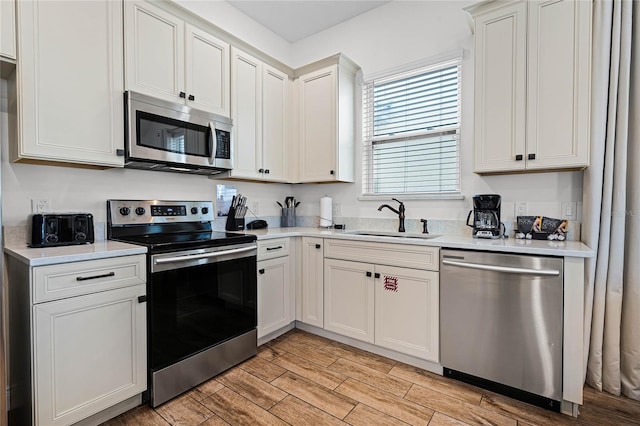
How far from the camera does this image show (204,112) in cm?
247

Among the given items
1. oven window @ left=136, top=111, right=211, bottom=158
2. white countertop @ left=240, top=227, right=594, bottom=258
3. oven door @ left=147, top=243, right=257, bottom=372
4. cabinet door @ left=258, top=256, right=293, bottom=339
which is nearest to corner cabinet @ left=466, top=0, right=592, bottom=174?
white countertop @ left=240, top=227, right=594, bottom=258

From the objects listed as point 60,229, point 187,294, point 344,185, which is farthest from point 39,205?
point 344,185

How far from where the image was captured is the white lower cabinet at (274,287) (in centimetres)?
256

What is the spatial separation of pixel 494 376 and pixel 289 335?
1.64 metres

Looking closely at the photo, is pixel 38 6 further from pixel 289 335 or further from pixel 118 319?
pixel 289 335

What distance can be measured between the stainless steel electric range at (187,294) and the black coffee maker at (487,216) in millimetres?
1710

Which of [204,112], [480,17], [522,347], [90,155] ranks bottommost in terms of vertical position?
[522,347]

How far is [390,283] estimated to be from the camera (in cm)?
233

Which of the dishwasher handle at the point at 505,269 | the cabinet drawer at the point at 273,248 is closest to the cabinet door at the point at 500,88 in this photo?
the dishwasher handle at the point at 505,269

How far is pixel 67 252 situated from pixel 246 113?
1787 millimetres

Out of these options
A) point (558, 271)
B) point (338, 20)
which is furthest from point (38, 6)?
point (558, 271)

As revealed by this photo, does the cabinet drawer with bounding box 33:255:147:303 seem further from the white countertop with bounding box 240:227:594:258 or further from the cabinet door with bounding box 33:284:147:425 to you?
the white countertop with bounding box 240:227:594:258

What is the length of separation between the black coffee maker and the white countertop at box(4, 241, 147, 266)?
2248 mm

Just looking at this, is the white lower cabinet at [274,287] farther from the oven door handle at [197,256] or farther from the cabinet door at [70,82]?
the cabinet door at [70,82]
